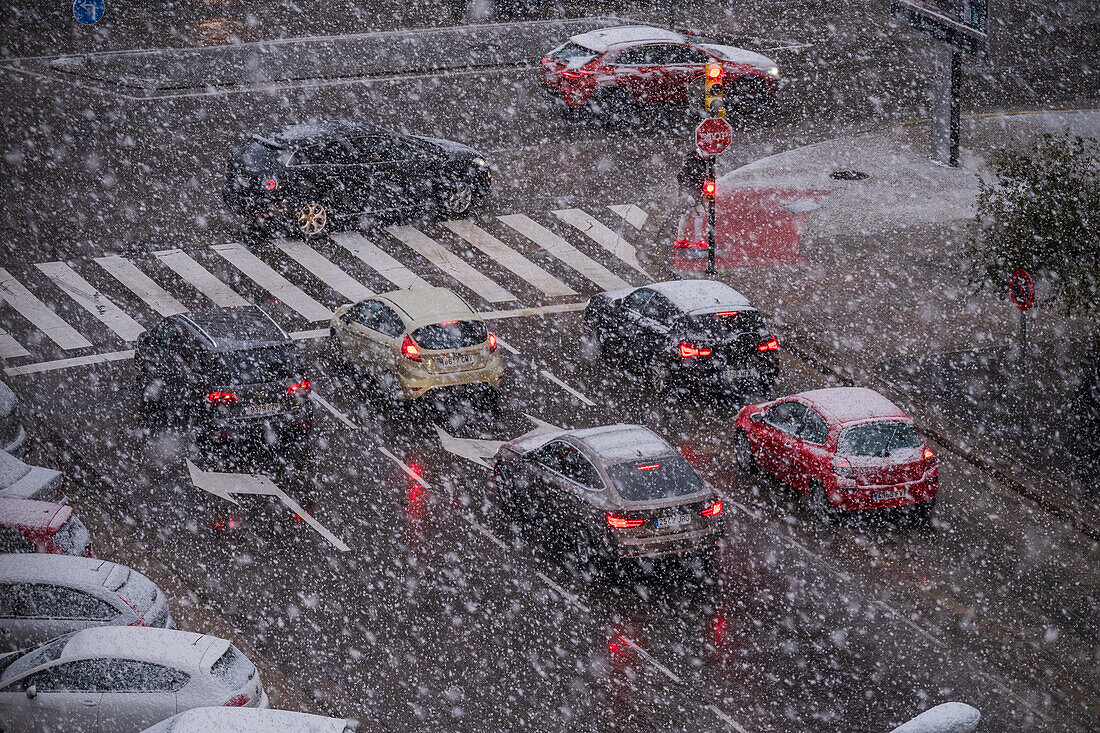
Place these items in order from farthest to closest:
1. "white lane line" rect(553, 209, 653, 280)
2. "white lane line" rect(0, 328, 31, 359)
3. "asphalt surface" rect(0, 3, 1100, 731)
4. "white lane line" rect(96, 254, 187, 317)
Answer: "white lane line" rect(553, 209, 653, 280) < "white lane line" rect(96, 254, 187, 317) < "white lane line" rect(0, 328, 31, 359) < "asphalt surface" rect(0, 3, 1100, 731)

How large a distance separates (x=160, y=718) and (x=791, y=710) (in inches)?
237

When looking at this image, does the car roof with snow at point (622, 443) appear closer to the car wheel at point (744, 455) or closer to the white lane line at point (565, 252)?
the car wheel at point (744, 455)

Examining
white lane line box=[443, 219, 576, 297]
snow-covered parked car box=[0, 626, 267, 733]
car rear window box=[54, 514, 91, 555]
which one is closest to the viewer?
snow-covered parked car box=[0, 626, 267, 733]

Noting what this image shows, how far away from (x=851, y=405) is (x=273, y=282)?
11.3 meters

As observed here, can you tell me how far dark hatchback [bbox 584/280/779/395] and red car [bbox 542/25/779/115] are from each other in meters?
11.0

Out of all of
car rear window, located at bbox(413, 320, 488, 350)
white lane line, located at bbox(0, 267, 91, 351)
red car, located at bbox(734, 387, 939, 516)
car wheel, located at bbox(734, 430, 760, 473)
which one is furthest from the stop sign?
white lane line, located at bbox(0, 267, 91, 351)

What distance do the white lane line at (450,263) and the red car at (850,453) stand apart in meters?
7.67

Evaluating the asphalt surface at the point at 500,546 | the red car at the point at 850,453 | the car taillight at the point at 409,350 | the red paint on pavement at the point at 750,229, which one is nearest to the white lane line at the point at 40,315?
the asphalt surface at the point at 500,546

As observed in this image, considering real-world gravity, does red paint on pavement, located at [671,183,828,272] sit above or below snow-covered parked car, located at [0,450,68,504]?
below

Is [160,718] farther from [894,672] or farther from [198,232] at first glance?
[198,232]

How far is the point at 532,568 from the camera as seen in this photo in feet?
51.9

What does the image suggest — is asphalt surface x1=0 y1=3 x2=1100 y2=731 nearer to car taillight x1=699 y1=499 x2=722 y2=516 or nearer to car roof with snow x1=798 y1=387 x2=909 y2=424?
car taillight x1=699 y1=499 x2=722 y2=516

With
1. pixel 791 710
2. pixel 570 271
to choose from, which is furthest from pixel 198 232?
pixel 791 710

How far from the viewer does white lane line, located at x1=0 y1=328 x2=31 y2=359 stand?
21131 millimetres
